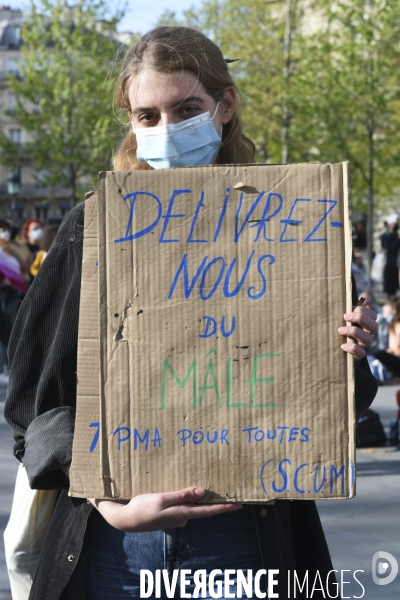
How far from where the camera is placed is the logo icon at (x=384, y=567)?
4.64m

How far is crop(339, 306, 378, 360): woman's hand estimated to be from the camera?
176cm

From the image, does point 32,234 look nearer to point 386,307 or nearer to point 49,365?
Answer: point 386,307

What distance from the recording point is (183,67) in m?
2.10

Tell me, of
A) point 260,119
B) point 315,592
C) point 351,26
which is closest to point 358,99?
point 351,26

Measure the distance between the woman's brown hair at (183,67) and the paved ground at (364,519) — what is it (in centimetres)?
260

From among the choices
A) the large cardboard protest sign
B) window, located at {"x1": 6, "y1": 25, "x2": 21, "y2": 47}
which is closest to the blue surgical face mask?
the large cardboard protest sign

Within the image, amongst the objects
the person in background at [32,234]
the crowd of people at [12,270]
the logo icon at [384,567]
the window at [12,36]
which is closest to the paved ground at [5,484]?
the logo icon at [384,567]

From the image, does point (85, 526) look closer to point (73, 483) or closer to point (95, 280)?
point (73, 483)

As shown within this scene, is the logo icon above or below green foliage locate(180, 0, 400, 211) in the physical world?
below

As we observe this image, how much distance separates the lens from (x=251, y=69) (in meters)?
28.0

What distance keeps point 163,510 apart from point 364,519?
4.05 metres

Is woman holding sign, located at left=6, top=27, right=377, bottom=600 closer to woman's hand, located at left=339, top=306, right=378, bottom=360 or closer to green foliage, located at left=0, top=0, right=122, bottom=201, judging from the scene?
woman's hand, located at left=339, top=306, right=378, bottom=360

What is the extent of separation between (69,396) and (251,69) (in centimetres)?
2688

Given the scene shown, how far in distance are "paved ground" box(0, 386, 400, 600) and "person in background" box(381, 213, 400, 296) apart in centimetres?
1050
